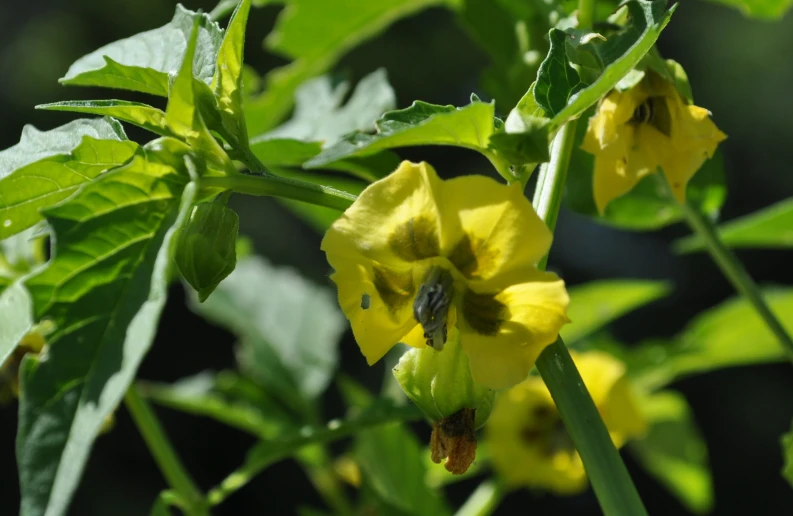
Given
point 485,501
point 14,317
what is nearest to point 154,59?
point 14,317

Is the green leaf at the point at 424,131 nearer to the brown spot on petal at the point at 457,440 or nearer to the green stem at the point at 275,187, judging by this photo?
the green stem at the point at 275,187

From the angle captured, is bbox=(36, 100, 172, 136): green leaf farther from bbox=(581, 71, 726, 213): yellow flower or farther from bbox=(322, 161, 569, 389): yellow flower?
bbox=(581, 71, 726, 213): yellow flower

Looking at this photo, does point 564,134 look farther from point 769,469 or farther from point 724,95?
point 724,95

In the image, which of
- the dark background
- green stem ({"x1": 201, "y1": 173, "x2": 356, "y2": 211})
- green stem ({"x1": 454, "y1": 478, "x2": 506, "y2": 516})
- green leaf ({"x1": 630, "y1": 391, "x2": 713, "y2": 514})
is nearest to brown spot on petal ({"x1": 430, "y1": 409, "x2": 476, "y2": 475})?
green stem ({"x1": 201, "y1": 173, "x2": 356, "y2": 211})

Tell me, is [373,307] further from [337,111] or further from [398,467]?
[398,467]

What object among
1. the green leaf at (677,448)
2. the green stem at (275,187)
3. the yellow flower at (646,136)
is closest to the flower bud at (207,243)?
the green stem at (275,187)

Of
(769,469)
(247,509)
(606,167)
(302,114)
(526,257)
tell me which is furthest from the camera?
(769,469)

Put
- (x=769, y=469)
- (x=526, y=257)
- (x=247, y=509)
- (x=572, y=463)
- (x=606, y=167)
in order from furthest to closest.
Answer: (x=769, y=469) < (x=247, y=509) < (x=572, y=463) < (x=606, y=167) < (x=526, y=257)

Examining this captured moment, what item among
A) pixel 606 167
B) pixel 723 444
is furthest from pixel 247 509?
pixel 606 167
